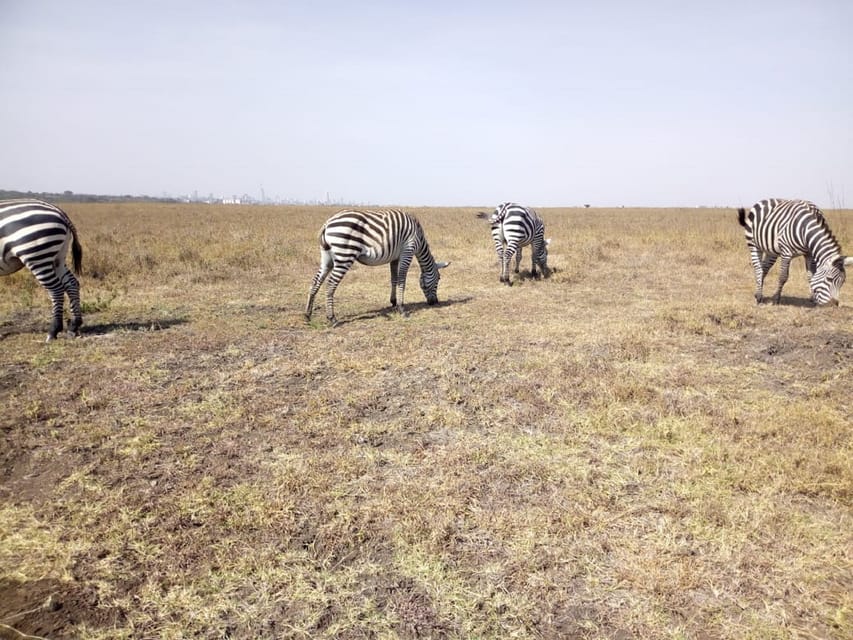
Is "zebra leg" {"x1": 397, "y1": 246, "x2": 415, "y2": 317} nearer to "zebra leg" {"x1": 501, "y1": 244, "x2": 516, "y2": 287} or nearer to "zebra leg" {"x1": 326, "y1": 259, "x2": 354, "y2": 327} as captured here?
"zebra leg" {"x1": 326, "y1": 259, "x2": 354, "y2": 327}

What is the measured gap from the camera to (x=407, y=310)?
10.5m

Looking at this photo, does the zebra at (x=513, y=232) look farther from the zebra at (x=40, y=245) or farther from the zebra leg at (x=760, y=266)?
the zebra at (x=40, y=245)

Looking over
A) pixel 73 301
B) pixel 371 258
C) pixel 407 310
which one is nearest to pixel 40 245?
pixel 73 301

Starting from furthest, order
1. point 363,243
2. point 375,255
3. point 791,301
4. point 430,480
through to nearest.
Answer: point 791,301 → point 375,255 → point 363,243 → point 430,480

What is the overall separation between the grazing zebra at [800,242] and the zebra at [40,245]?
12.9m

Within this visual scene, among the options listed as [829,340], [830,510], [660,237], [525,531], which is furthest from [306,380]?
[660,237]

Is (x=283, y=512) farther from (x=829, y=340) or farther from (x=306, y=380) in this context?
(x=829, y=340)

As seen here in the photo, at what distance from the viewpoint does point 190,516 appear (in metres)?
3.68

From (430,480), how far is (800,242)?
9.62m

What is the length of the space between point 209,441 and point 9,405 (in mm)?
2606

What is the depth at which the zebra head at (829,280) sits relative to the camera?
9469 millimetres

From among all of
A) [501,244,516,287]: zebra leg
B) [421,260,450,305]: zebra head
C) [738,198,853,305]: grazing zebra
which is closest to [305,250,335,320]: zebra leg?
[421,260,450,305]: zebra head

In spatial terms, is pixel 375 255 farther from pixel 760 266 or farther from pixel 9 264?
pixel 760 266

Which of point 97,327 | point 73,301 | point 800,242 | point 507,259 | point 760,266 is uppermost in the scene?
point 800,242
